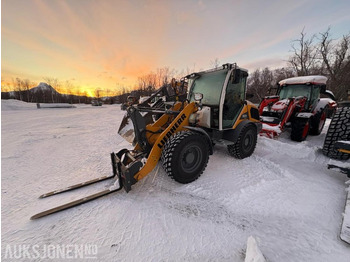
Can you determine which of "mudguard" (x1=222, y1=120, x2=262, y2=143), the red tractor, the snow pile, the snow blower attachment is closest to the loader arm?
the snow blower attachment

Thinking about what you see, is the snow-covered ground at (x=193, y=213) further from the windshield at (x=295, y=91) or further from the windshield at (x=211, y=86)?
the windshield at (x=295, y=91)

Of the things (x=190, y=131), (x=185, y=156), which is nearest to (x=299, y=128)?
(x=190, y=131)

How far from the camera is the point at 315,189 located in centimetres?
269

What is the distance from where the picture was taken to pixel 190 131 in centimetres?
281

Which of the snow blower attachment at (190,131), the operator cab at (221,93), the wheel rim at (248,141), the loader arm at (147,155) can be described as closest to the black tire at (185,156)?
the snow blower attachment at (190,131)

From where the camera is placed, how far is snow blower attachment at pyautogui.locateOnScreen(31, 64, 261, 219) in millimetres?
2520

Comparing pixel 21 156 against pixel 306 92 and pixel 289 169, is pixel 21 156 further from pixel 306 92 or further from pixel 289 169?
pixel 306 92

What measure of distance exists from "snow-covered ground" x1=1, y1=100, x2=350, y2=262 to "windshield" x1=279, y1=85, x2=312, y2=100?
3.78 metres

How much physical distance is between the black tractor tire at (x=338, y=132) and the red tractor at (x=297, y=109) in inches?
52.1

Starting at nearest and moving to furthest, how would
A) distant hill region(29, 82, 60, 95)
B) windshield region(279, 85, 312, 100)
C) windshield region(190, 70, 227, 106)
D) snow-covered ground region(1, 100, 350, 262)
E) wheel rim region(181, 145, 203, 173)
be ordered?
snow-covered ground region(1, 100, 350, 262), wheel rim region(181, 145, 203, 173), windshield region(190, 70, 227, 106), windshield region(279, 85, 312, 100), distant hill region(29, 82, 60, 95)

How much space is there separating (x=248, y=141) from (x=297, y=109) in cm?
310

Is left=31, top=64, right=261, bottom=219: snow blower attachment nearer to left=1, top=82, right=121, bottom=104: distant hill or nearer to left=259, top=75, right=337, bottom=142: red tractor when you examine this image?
left=259, top=75, right=337, bottom=142: red tractor

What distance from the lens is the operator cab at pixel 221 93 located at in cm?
338

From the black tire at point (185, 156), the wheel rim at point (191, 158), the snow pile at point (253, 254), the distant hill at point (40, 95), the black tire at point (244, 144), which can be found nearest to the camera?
the snow pile at point (253, 254)
